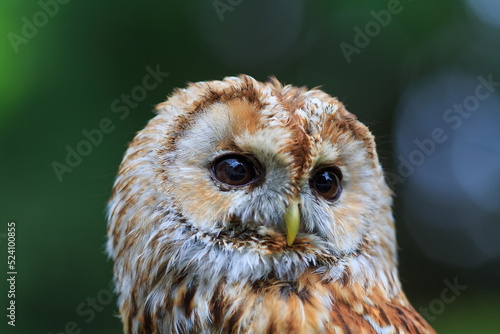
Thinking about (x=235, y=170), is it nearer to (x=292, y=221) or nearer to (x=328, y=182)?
(x=292, y=221)

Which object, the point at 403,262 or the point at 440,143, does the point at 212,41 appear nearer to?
the point at 440,143
